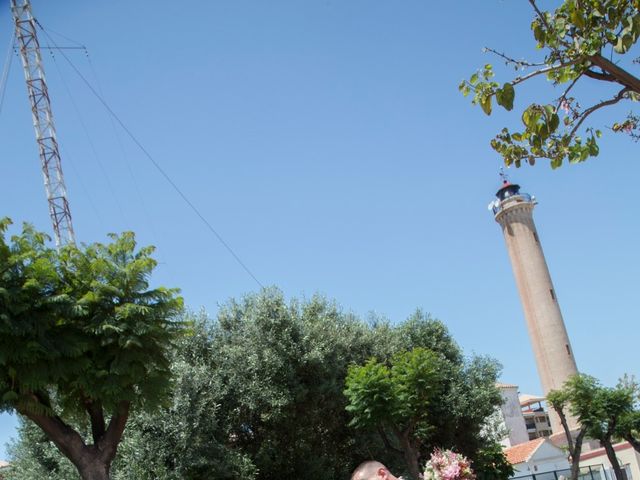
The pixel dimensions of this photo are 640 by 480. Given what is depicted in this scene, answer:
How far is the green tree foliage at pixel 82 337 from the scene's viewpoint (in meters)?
12.1

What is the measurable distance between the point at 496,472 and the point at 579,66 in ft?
82.3

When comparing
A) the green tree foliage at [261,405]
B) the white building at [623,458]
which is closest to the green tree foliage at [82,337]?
the green tree foliage at [261,405]

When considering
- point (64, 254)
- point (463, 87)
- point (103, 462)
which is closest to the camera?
point (463, 87)

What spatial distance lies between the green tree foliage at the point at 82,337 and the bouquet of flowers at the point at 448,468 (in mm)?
6108

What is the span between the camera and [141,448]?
1758cm

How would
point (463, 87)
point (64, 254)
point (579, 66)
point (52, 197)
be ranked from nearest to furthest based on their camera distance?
point (579, 66) < point (463, 87) < point (64, 254) < point (52, 197)

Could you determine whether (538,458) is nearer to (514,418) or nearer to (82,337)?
(514,418)

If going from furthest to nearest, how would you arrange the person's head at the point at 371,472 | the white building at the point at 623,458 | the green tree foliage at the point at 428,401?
the white building at the point at 623,458, the green tree foliage at the point at 428,401, the person's head at the point at 371,472

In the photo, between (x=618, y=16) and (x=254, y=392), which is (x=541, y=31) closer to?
(x=618, y=16)

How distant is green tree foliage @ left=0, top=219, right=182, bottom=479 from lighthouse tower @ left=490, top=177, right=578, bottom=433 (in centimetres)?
5060

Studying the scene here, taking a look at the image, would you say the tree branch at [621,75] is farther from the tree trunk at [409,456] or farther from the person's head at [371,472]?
the tree trunk at [409,456]

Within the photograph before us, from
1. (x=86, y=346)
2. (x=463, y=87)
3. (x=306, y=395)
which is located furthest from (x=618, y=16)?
(x=306, y=395)

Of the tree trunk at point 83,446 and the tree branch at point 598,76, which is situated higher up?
the tree branch at point 598,76

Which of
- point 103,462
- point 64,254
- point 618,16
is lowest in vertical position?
point 103,462
